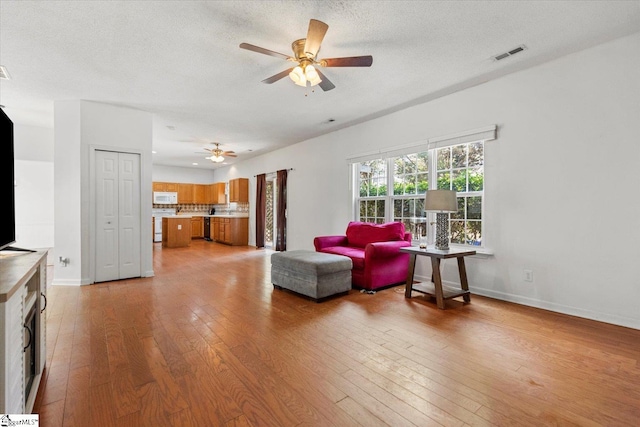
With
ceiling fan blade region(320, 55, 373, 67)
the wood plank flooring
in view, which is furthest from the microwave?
ceiling fan blade region(320, 55, 373, 67)

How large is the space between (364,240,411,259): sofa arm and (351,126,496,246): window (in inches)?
23.8

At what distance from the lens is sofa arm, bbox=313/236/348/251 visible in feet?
15.7

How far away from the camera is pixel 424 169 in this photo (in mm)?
4453

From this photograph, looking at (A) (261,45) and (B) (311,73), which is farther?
(A) (261,45)

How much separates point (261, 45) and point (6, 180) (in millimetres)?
2239

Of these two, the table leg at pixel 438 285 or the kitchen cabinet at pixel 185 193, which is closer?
the table leg at pixel 438 285

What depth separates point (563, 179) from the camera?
10.3ft

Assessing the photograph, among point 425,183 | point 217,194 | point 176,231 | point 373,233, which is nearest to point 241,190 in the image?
point 217,194

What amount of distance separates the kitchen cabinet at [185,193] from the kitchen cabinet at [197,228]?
2.21 ft

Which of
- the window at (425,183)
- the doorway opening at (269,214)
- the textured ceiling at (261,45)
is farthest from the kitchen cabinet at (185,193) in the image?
the window at (425,183)

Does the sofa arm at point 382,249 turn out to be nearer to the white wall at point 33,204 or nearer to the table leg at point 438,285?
the table leg at point 438,285

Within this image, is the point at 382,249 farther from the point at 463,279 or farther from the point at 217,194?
the point at 217,194

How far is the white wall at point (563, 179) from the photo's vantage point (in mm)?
2785

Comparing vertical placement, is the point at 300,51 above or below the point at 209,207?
above
